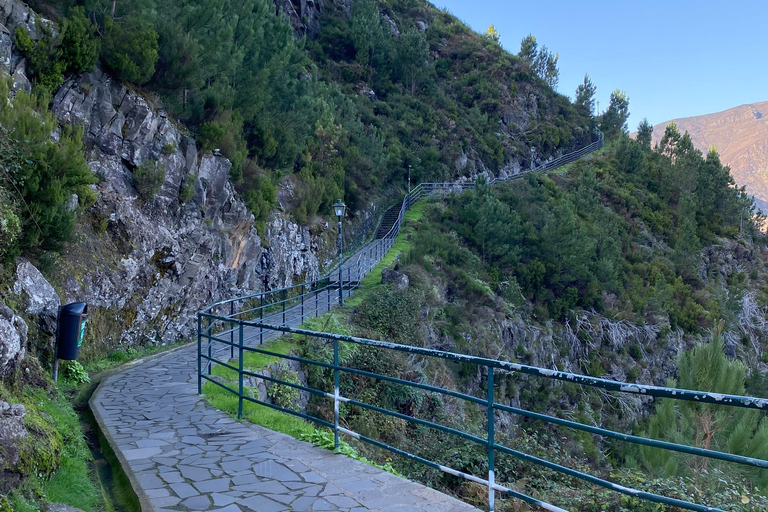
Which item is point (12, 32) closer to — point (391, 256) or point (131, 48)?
point (131, 48)

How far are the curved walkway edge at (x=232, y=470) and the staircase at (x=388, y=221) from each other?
2371 cm

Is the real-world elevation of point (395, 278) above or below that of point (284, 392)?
above

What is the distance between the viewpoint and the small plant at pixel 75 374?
27.6 ft

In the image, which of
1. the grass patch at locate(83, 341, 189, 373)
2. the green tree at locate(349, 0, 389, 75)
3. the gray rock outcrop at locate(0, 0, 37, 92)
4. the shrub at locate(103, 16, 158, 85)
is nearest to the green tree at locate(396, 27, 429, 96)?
the green tree at locate(349, 0, 389, 75)

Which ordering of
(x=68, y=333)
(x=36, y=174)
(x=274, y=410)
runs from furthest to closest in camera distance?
(x=36, y=174) < (x=68, y=333) < (x=274, y=410)

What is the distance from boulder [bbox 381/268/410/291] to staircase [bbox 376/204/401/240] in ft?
32.2

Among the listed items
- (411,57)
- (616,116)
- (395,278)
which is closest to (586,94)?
(616,116)

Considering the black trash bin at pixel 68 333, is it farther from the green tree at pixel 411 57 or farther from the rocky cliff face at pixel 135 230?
the green tree at pixel 411 57

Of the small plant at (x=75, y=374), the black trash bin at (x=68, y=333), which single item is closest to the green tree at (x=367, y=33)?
the small plant at (x=75, y=374)

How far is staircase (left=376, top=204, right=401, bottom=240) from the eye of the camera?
30.4 meters

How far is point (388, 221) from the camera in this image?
31938mm

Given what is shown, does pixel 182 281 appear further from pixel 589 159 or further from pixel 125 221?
pixel 589 159

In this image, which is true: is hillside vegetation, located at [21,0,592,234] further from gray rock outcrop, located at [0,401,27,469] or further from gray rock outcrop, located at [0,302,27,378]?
gray rock outcrop, located at [0,401,27,469]

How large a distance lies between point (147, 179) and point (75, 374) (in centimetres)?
540
